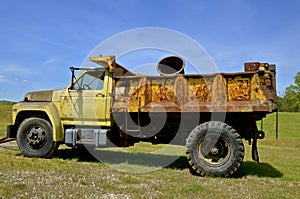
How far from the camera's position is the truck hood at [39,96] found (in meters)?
8.69

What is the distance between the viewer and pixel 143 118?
788cm

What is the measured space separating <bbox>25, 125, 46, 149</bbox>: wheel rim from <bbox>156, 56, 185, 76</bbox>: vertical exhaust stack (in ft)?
12.4

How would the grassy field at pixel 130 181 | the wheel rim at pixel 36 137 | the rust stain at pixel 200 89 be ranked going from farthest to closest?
the wheel rim at pixel 36 137, the rust stain at pixel 200 89, the grassy field at pixel 130 181

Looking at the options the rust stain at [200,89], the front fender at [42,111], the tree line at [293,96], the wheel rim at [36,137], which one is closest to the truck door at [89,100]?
the front fender at [42,111]

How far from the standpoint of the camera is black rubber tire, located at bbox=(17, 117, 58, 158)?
8.36m

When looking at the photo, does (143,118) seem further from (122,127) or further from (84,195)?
(84,195)

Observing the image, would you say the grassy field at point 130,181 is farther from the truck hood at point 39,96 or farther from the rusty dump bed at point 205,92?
the truck hood at point 39,96

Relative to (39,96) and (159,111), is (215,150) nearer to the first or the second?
(159,111)

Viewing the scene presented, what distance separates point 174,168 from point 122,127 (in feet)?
5.78

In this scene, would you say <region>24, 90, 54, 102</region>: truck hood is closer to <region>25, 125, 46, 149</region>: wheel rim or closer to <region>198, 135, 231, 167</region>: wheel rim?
<region>25, 125, 46, 149</region>: wheel rim

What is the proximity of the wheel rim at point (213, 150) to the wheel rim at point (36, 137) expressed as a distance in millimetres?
4463

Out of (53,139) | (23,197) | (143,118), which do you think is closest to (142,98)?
(143,118)

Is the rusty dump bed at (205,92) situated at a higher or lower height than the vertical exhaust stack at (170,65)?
lower

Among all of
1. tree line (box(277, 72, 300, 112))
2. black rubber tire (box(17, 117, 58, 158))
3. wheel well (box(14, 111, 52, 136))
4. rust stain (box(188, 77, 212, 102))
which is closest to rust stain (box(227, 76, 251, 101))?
rust stain (box(188, 77, 212, 102))
